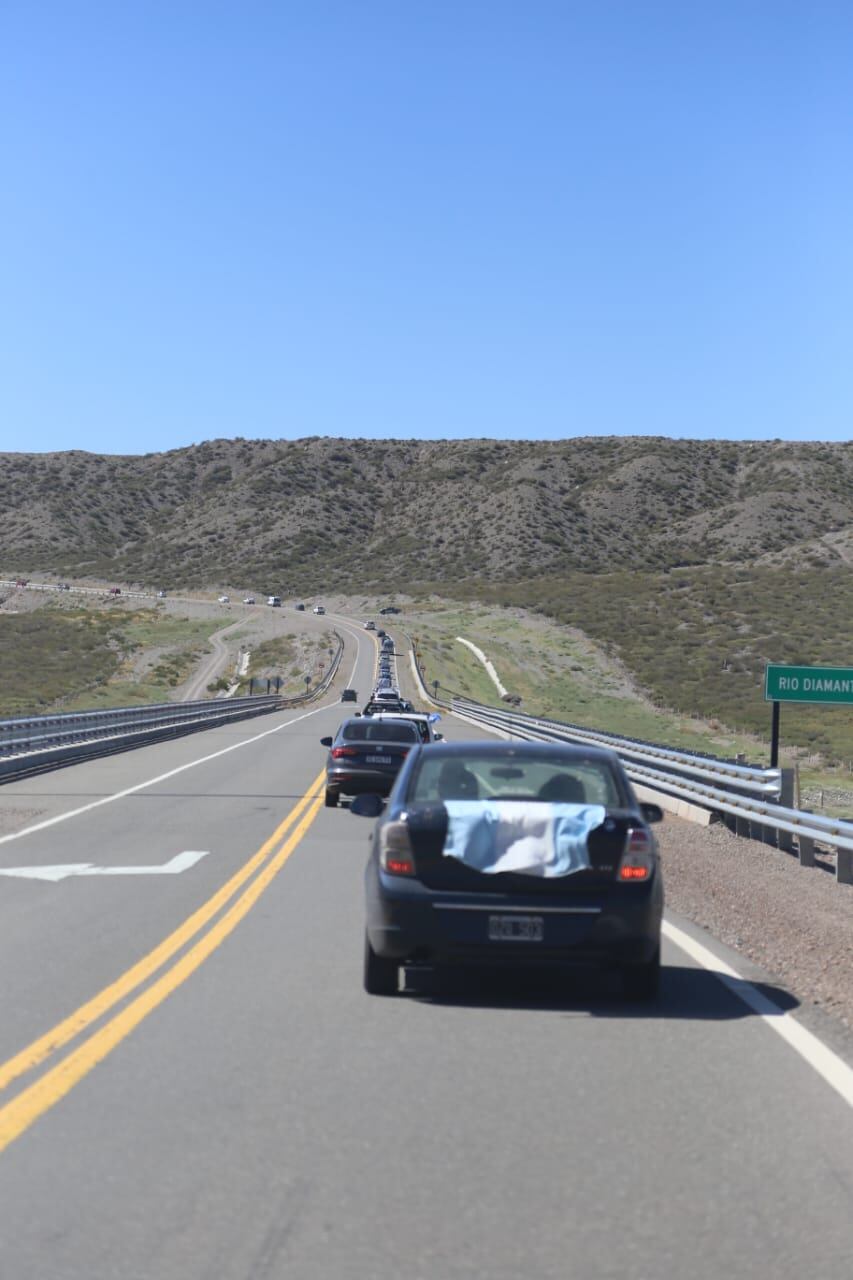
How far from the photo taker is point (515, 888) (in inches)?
312

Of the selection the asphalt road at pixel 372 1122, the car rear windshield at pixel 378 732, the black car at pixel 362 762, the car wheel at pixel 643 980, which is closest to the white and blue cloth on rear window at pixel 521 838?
the car wheel at pixel 643 980

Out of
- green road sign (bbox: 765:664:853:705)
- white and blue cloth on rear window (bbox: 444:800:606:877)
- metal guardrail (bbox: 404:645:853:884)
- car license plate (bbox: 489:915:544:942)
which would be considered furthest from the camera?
green road sign (bbox: 765:664:853:705)

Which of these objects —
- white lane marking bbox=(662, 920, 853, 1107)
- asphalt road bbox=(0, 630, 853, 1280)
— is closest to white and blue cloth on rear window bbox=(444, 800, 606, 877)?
asphalt road bbox=(0, 630, 853, 1280)

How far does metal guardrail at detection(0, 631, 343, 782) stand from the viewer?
2681 centimetres

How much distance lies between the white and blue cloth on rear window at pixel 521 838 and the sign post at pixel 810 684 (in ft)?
44.8

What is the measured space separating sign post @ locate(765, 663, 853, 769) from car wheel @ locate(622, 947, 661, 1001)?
43.6ft

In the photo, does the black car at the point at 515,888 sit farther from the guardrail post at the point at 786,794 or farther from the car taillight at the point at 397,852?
the guardrail post at the point at 786,794

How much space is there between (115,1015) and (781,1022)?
3.61 m

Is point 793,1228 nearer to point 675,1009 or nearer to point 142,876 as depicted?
point 675,1009

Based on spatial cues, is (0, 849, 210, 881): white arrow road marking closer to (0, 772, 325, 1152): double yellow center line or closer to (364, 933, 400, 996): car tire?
(0, 772, 325, 1152): double yellow center line

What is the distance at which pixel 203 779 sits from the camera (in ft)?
85.1

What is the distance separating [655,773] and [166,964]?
47.9ft

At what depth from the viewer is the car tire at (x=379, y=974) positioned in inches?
326

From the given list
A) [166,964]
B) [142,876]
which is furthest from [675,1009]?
[142,876]
